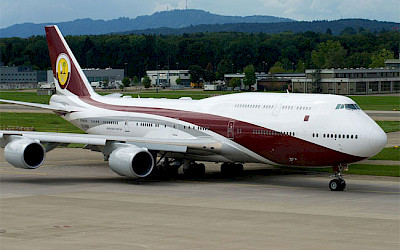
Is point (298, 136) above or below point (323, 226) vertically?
above

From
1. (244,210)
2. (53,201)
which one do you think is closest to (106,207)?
(53,201)

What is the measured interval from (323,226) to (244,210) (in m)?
4.80

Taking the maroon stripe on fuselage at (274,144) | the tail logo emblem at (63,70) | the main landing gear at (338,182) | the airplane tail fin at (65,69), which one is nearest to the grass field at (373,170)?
the main landing gear at (338,182)

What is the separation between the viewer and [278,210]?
31.3 metres

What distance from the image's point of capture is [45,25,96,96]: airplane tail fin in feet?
169

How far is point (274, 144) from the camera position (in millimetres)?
38688

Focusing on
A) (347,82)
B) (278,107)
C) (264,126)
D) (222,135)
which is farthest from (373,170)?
(347,82)

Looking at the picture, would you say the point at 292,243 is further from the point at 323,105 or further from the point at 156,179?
the point at 156,179

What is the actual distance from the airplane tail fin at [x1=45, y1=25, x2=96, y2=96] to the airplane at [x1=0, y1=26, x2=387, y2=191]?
3.09 meters

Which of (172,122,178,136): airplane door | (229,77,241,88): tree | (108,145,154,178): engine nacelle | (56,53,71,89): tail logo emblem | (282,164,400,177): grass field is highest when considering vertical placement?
(56,53,71,89): tail logo emblem

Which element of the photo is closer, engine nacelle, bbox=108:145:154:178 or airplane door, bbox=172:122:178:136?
engine nacelle, bbox=108:145:154:178

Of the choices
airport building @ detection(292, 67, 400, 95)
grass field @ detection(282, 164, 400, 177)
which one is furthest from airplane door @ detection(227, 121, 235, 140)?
airport building @ detection(292, 67, 400, 95)

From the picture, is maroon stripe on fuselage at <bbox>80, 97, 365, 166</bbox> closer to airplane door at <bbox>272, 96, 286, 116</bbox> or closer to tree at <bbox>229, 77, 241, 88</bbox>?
airplane door at <bbox>272, 96, 286, 116</bbox>

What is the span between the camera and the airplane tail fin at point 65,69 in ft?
169
